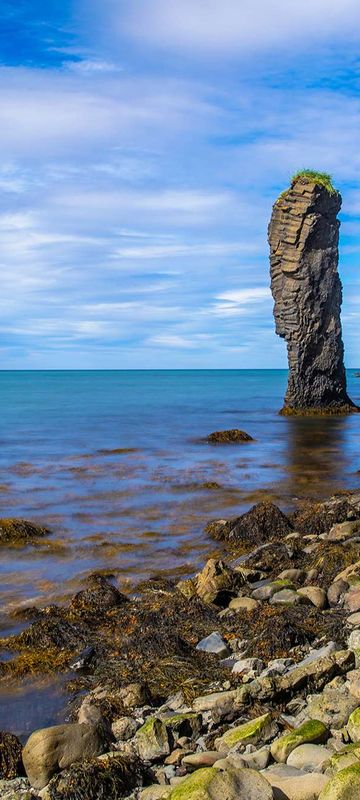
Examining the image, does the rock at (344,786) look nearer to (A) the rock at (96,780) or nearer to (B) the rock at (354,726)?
(B) the rock at (354,726)

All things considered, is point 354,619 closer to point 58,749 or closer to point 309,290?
point 58,749

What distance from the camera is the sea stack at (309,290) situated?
40906mm

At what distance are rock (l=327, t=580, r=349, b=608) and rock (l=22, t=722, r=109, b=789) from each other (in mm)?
4006

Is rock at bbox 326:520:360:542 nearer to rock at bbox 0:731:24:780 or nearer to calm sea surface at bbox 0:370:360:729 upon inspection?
calm sea surface at bbox 0:370:360:729

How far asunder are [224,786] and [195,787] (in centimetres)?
18

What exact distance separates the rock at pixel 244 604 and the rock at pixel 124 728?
9.90ft

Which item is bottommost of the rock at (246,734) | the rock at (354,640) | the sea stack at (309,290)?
the rock at (246,734)

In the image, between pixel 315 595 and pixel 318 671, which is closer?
pixel 318 671

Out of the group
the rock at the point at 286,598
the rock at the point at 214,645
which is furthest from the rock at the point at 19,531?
the rock at the point at 214,645

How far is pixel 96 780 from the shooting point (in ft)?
17.6

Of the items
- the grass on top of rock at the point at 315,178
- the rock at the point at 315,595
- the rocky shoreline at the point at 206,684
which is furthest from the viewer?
the grass on top of rock at the point at 315,178

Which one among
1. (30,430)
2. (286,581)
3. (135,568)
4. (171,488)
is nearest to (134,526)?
(135,568)

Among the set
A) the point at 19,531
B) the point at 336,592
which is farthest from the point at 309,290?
the point at 336,592

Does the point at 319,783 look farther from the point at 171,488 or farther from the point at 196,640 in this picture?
the point at 171,488
